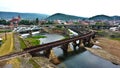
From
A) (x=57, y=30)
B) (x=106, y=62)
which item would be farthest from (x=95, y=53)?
(x=57, y=30)

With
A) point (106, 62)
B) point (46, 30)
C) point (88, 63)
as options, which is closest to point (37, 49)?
point (88, 63)

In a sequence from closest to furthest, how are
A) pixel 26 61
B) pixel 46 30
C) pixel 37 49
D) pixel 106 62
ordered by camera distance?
pixel 26 61 < pixel 37 49 < pixel 106 62 < pixel 46 30

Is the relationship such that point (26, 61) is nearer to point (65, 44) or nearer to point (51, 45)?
point (51, 45)

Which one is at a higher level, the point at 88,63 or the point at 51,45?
the point at 51,45

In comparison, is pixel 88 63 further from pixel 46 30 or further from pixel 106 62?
pixel 46 30

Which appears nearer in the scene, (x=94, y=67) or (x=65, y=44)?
(x=94, y=67)

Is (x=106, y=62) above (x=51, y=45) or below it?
below

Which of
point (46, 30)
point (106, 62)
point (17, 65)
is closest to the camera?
point (17, 65)

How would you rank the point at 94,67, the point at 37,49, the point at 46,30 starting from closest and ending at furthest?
1. the point at 94,67
2. the point at 37,49
3. the point at 46,30

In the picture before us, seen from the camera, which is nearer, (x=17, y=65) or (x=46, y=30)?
(x=17, y=65)
